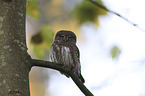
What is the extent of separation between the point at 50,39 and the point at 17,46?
1.57 ft

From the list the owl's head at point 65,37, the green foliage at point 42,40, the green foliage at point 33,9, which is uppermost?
the green foliage at point 33,9

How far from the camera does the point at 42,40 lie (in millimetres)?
2654

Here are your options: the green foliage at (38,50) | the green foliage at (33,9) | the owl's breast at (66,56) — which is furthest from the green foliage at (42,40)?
the owl's breast at (66,56)

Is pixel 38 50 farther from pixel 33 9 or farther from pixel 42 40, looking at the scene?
pixel 33 9

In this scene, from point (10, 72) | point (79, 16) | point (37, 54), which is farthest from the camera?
point (79, 16)

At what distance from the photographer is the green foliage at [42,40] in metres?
2.56

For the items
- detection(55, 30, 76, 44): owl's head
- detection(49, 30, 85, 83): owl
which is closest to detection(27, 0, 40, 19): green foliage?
detection(49, 30, 85, 83): owl

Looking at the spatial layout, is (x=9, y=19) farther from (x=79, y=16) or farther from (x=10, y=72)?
(x=79, y=16)

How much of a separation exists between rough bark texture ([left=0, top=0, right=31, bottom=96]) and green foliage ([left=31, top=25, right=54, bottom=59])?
32 cm

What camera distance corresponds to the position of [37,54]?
2561 millimetres

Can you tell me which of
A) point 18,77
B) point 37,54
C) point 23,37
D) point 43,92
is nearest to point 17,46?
point 23,37

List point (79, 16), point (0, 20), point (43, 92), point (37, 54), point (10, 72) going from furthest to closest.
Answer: point (43, 92) → point (79, 16) → point (37, 54) → point (0, 20) → point (10, 72)

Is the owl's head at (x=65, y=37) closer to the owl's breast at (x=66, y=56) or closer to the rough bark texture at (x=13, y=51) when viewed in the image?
the owl's breast at (x=66, y=56)

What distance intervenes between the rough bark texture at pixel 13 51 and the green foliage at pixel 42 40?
0.32 meters
